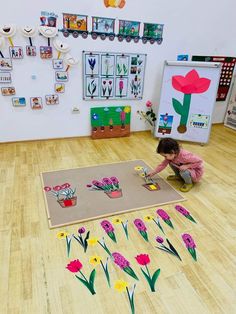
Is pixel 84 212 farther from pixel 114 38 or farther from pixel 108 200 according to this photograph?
pixel 114 38

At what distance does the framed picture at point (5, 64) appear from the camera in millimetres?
2606

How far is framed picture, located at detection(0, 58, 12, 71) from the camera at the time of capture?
8.55 ft

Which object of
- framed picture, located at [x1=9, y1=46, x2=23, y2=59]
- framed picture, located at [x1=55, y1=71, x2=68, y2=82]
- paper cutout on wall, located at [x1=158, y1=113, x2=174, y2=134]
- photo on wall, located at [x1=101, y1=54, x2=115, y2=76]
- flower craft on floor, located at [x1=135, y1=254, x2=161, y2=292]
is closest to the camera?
flower craft on floor, located at [x1=135, y1=254, x2=161, y2=292]

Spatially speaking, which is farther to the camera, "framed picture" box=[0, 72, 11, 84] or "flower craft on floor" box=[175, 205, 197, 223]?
"framed picture" box=[0, 72, 11, 84]

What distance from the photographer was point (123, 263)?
1385 millimetres

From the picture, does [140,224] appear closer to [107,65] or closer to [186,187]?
[186,187]

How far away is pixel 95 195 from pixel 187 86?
1922 millimetres

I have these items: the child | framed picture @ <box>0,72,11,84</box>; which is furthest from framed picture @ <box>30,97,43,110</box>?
the child

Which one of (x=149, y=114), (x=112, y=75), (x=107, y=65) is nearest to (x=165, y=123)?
(x=149, y=114)

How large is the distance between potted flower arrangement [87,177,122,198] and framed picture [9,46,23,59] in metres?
1.67

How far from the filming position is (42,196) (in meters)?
1.96

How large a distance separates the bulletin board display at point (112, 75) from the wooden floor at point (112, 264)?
1269 mm

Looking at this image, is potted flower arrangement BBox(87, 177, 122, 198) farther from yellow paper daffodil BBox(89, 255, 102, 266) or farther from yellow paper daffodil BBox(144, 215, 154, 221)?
yellow paper daffodil BBox(89, 255, 102, 266)

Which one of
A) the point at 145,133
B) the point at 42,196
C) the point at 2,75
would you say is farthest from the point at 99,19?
the point at 42,196
